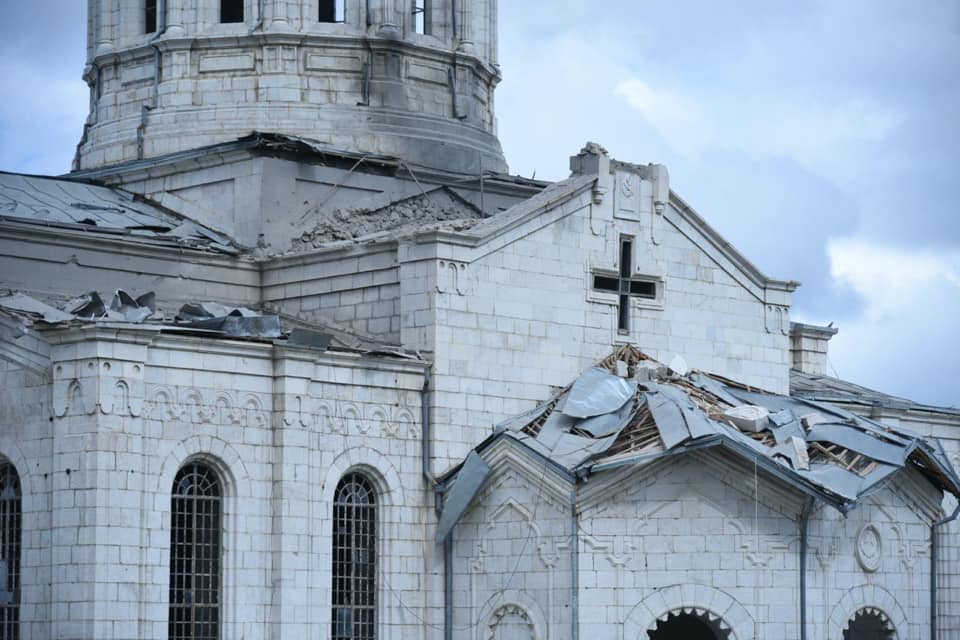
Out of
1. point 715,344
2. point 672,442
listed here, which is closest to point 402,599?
point 672,442

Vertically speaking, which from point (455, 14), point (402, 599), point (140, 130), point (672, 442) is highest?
point (455, 14)

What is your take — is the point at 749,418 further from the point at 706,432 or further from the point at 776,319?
the point at 776,319

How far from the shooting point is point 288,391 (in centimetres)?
3869

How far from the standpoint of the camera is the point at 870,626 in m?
45.5

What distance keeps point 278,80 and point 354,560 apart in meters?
13.2

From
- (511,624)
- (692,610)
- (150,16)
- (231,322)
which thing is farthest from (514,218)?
(150,16)

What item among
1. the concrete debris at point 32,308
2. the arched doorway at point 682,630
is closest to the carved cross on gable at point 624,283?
the arched doorway at point 682,630

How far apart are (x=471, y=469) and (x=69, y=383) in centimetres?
782

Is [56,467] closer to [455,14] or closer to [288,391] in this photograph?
[288,391]

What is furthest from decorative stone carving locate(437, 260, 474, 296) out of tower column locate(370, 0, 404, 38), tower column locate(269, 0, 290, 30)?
tower column locate(269, 0, 290, 30)

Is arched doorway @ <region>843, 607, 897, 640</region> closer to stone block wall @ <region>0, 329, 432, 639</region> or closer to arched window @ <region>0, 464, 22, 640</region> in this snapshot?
stone block wall @ <region>0, 329, 432, 639</region>

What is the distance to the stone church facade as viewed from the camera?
122ft

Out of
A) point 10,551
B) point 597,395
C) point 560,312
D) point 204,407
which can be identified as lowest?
point 10,551

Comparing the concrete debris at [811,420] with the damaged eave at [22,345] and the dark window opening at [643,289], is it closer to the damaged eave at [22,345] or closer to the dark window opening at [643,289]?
A: the dark window opening at [643,289]
